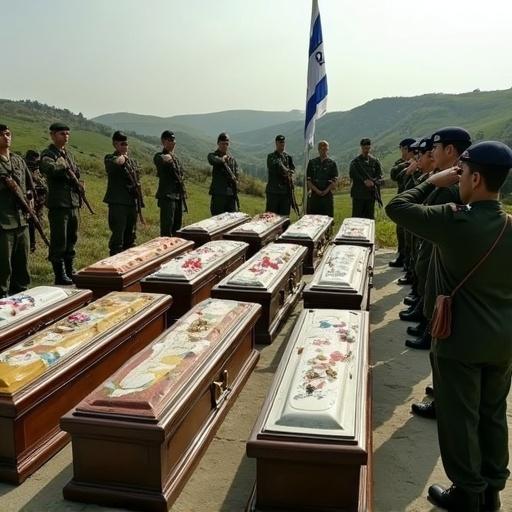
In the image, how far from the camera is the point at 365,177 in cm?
957

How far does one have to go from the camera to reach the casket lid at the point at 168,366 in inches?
104

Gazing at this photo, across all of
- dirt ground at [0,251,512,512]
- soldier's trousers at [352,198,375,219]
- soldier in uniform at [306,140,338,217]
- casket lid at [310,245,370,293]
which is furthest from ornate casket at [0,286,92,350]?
soldier's trousers at [352,198,375,219]

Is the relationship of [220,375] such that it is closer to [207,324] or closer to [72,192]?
[207,324]

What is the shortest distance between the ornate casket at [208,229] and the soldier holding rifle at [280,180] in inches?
58.4

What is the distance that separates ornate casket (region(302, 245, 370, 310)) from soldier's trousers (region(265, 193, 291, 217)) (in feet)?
14.4

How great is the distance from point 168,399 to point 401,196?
1.51 metres

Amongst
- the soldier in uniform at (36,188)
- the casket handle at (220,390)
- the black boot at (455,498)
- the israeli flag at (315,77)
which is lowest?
the black boot at (455,498)

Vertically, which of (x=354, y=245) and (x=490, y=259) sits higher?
(x=490, y=259)

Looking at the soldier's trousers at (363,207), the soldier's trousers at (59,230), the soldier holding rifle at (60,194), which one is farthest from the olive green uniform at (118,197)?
the soldier's trousers at (363,207)

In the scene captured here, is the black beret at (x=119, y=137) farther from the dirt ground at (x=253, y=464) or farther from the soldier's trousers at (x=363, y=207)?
the soldier's trousers at (x=363, y=207)

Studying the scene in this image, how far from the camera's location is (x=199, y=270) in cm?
536

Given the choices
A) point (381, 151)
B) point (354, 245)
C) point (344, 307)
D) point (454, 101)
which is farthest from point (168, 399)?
point (454, 101)

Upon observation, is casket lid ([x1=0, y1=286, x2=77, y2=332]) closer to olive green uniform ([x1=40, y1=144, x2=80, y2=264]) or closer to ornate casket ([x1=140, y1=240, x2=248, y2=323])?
ornate casket ([x1=140, y1=240, x2=248, y2=323])

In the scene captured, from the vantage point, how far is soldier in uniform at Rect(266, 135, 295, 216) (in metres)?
9.47
